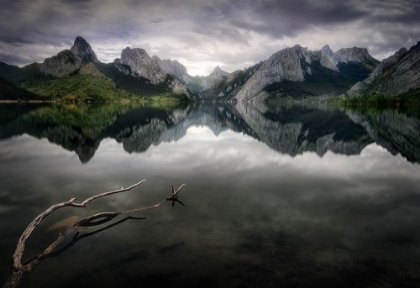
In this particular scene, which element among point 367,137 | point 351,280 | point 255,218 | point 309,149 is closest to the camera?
point 351,280

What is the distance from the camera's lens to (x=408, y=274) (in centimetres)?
994

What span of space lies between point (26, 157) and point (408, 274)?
38.6 m

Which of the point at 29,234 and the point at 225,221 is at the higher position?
the point at 29,234

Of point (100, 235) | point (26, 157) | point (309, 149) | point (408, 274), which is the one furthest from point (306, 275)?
point (26, 157)

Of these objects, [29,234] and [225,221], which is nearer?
[29,234]

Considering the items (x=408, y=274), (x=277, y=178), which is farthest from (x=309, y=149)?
(x=408, y=274)

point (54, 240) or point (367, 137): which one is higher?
point (367, 137)

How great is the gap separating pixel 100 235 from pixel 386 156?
116 ft

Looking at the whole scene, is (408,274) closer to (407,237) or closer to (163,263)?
(407,237)

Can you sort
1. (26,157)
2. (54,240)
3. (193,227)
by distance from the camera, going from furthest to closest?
(26,157) → (193,227) → (54,240)

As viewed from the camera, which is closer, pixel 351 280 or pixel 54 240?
pixel 351 280

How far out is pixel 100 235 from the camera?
13070mm

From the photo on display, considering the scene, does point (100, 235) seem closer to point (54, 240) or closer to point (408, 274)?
point (54, 240)

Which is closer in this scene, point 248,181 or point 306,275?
point 306,275
